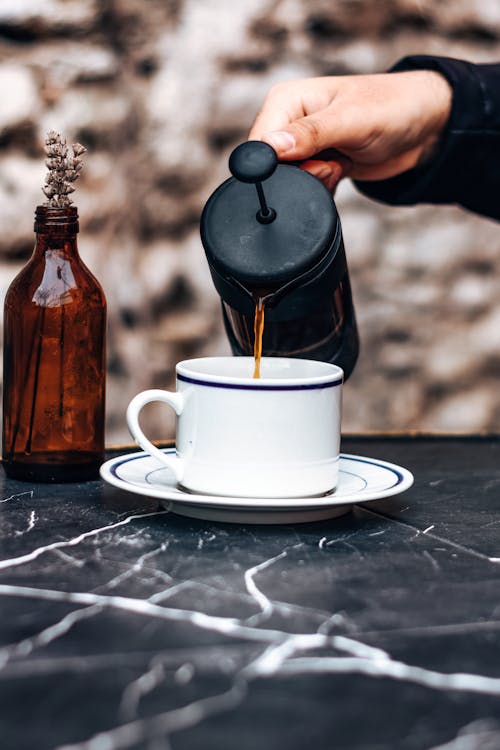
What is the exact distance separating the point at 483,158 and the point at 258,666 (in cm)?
104

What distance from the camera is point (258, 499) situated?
2.53 feet

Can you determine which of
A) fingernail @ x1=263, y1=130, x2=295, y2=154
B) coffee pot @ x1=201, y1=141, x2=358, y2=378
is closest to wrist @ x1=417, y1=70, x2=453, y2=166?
fingernail @ x1=263, y1=130, x2=295, y2=154

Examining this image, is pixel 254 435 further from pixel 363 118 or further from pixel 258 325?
pixel 363 118

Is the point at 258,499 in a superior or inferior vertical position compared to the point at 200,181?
inferior

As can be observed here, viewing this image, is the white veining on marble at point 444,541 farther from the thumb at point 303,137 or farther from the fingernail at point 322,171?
the fingernail at point 322,171

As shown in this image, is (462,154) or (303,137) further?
(462,154)

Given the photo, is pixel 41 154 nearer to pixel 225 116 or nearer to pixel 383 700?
pixel 225 116

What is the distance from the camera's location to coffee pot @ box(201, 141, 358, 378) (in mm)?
822

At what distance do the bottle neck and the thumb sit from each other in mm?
206

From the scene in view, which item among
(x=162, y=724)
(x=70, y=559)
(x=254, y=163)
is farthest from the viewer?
(x=254, y=163)

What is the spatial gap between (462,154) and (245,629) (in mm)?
979

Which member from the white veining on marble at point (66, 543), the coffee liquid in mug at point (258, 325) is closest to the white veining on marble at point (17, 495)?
the white veining on marble at point (66, 543)

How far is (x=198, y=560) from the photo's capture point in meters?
0.71

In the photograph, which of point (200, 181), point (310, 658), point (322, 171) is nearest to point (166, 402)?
point (310, 658)
